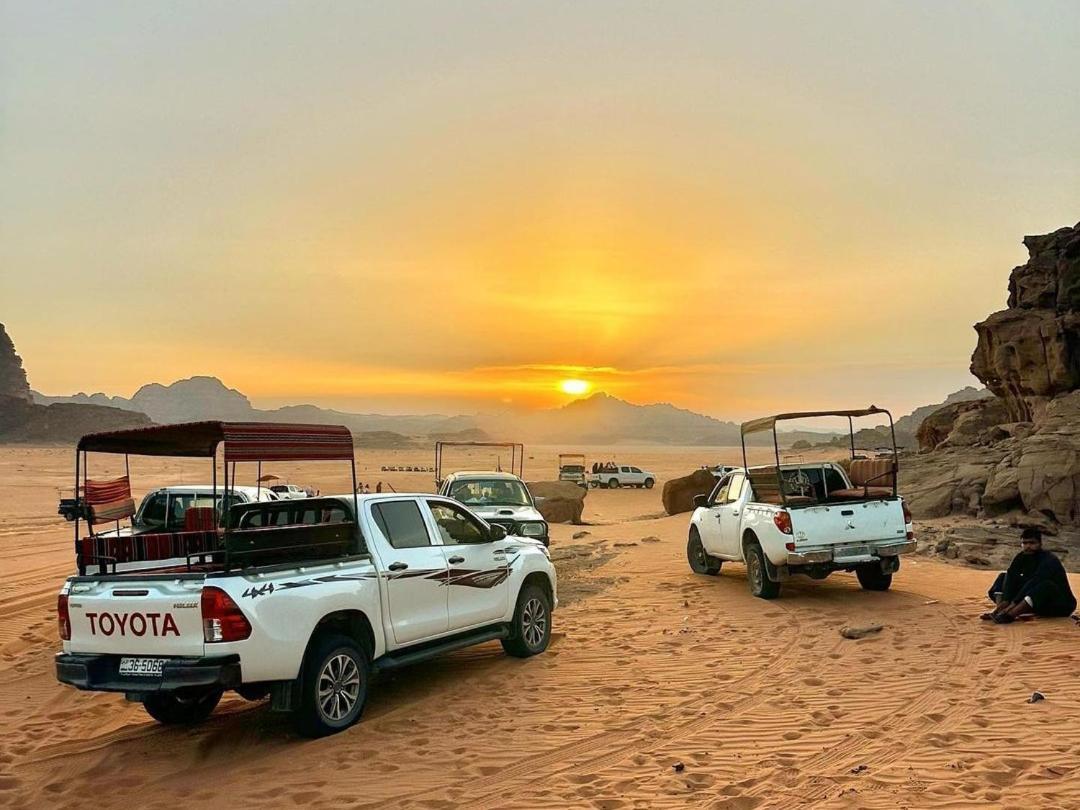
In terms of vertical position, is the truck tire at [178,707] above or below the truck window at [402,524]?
below

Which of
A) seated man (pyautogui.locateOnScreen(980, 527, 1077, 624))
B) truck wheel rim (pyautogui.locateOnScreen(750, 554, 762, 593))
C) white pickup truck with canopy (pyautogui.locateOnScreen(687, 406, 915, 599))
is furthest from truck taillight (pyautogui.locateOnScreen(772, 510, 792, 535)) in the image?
seated man (pyautogui.locateOnScreen(980, 527, 1077, 624))

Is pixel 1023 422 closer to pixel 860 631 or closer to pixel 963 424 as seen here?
pixel 963 424

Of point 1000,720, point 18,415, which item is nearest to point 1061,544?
point 1000,720

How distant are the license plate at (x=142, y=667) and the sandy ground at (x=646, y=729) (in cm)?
76


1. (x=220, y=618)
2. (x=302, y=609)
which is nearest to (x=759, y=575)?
(x=302, y=609)

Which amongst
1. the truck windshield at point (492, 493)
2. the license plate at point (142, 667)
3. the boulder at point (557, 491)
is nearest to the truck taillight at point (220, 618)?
the license plate at point (142, 667)

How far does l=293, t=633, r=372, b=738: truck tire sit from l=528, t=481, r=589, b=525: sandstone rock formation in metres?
22.1

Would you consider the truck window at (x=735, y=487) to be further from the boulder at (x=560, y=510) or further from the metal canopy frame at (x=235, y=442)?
the boulder at (x=560, y=510)

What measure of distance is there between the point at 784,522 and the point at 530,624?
4324 millimetres

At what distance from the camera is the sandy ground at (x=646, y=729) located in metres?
5.73

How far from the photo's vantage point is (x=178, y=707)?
7.58 meters

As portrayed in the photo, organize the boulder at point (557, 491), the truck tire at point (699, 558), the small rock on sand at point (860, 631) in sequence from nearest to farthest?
the small rock on sand at point (860, 631), the truck tire at point (699, 558), the boulder at point (557, 491)

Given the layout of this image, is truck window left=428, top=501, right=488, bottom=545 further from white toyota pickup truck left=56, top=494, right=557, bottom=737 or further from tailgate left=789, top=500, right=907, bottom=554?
tailgate left=789, top=500, right=907, bottom=554

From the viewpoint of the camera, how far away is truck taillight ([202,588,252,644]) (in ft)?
20.0
